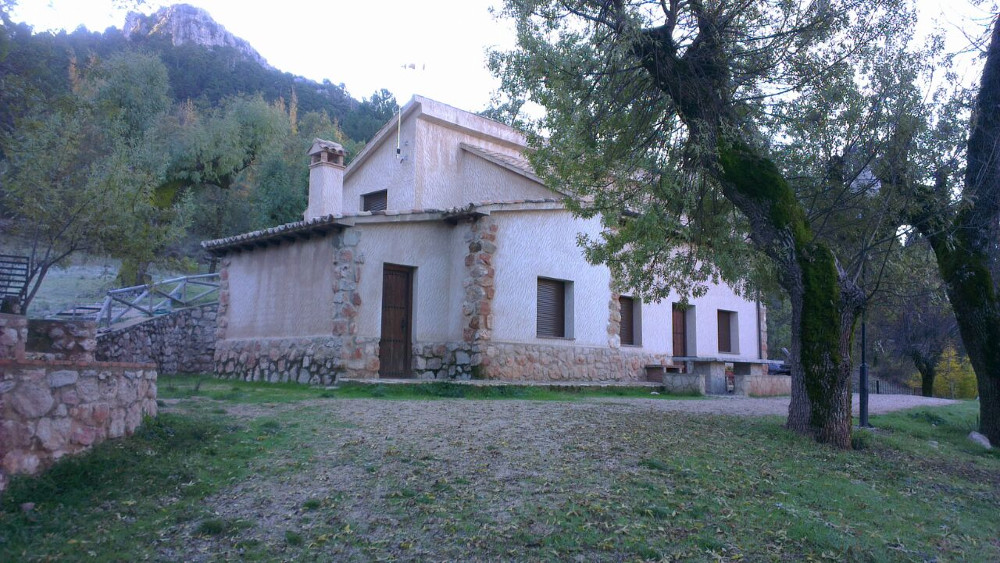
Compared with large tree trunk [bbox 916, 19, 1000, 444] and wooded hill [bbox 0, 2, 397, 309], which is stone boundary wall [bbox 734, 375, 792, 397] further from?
wooded hill [bbox 0, 2, 397, 309]

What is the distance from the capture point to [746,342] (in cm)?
2153

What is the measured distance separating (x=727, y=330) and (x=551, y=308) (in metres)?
7.79

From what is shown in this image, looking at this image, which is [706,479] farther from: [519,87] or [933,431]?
[933,431]

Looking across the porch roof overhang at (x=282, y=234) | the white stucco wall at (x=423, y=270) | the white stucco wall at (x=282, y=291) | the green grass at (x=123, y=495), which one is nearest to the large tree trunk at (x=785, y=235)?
the green grass at (x=123, y=495)

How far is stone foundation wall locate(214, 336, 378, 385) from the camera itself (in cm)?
1330

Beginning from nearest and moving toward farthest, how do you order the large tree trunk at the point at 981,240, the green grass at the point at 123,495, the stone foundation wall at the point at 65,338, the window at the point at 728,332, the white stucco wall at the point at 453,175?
1. the green grass at the point at 123,495
2. the stone foundation wall at the point at 65,338
3. the large tree trunk at the point at 981,240
4. the white stucco wall at the point at 453,175
5. the window at the point at 728,332

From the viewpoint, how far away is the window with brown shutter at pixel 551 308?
15.7 meters

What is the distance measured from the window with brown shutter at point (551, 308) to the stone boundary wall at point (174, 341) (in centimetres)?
834

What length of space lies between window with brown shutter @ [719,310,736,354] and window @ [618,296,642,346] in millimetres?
4279

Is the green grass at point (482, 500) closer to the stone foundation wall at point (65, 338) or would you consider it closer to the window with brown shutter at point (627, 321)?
the stone foundation wall at point (65, 338)

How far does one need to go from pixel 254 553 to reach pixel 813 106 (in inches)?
355

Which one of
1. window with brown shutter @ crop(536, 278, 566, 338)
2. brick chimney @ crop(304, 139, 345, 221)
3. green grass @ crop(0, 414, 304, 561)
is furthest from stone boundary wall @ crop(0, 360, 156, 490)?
brick chimney @ crop(304, 139, 345, 221)

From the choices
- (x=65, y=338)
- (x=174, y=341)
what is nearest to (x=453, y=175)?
(x=174, y=341)

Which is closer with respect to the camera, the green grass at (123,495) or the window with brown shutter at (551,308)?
the green grass at (123,495)
